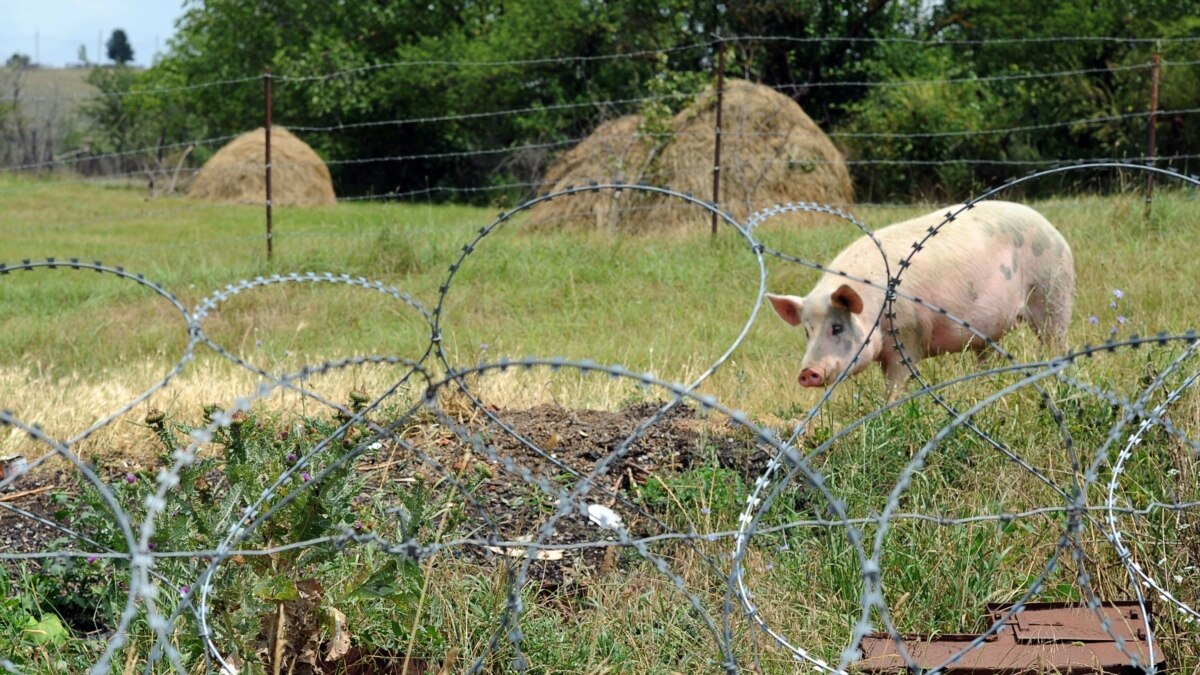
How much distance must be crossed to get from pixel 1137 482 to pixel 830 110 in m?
19.6

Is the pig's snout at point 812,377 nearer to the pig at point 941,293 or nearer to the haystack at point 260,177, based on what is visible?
the pig at point 941,293

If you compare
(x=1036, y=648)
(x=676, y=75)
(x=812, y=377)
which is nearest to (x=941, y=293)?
(x=812, y=377)

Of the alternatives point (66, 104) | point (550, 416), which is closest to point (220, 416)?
point (550, 416)

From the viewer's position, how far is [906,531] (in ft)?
12.9

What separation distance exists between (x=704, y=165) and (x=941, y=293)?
26.4ft

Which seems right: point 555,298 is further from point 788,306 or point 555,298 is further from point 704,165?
point 704,165

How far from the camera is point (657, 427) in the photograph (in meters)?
5.21

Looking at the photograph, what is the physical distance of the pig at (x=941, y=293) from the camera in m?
5.71

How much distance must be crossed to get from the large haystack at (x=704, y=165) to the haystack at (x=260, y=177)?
9.92 metres

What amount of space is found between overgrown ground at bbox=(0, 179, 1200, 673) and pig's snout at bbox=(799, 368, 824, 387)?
163 millimetres

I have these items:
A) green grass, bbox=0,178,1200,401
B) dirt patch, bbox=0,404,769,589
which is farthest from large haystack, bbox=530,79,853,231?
dirt patch, bbox=0,404,769,589

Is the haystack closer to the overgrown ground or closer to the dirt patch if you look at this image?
the overgrown ground

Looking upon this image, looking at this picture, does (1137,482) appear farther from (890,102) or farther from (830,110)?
(830,110)

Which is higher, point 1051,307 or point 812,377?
point 1051,307
